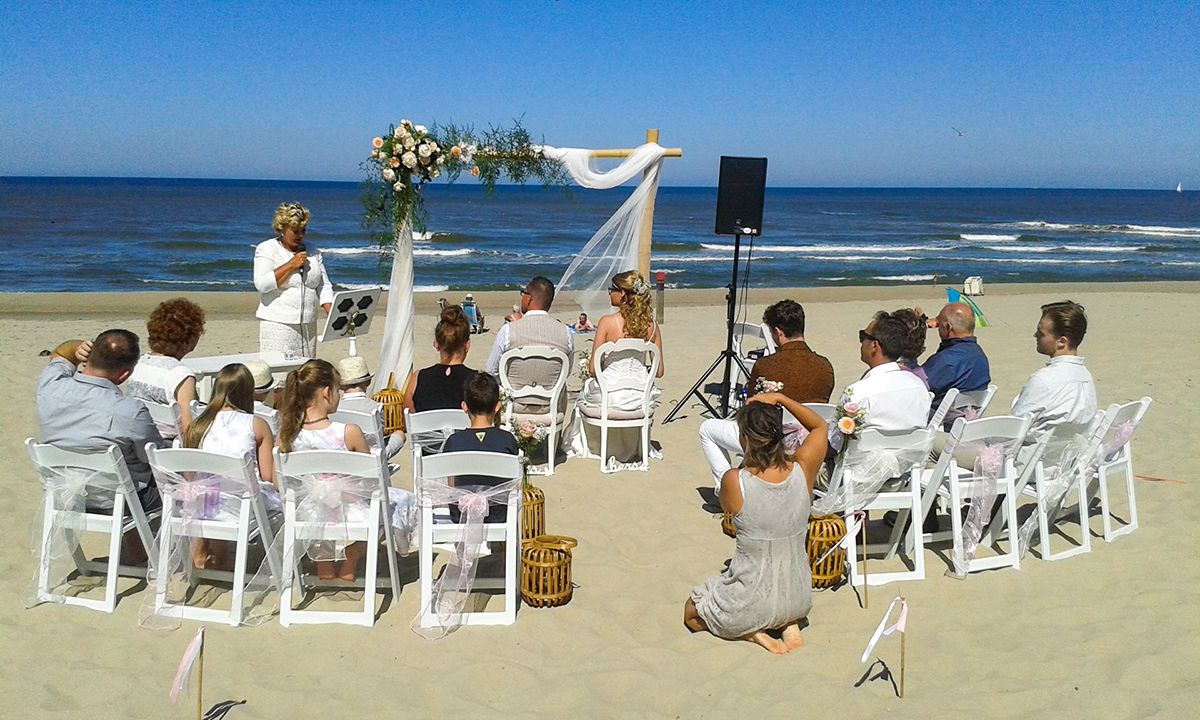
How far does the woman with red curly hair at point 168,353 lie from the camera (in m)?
5.07

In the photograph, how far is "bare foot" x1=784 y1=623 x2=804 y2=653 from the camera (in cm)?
Result: 399

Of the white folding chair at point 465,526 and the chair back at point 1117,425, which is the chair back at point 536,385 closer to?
the white folding chair at point 465,526

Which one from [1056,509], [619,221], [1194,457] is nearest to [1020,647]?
[1056,509]

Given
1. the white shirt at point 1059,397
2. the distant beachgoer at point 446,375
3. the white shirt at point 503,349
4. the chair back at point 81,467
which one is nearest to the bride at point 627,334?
the white shirt at point 503,349

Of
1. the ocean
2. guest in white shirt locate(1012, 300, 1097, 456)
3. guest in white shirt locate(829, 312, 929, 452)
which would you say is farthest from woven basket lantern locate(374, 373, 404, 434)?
guest in white shirt locate(1012, 300, 1097, 456)

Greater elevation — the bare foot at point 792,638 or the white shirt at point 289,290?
the white shirt at point 289,290

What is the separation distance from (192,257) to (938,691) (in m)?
26.5

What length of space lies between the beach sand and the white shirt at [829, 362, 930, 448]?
803 millimetres

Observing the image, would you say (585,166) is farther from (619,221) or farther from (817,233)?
(817,233)

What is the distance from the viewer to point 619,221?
8031 millimetres

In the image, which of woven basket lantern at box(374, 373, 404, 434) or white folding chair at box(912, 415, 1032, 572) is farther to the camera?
woven basket lantern at box(374, 373, 404, 434)

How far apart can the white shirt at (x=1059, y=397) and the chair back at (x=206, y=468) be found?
3.84 metres

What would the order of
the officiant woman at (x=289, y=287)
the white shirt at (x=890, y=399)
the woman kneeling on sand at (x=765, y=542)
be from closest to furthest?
1. the woman kneeling on sand at (x=765, y=542)
2. the white shirt at (x=890, y=399)
3. the officiant woman at (x=289, y=287)

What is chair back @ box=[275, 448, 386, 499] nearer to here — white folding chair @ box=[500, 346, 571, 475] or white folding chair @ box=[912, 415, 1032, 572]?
white folding chair @ box=[500, 346, 571, 475]
